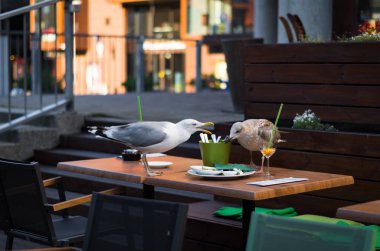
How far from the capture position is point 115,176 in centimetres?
477

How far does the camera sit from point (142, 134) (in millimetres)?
4559

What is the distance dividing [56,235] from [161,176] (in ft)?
2.37

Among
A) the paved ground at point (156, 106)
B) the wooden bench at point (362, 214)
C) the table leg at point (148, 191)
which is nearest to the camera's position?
the wooden bench at point (362, 214)

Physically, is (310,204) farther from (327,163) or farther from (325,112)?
(325,112)

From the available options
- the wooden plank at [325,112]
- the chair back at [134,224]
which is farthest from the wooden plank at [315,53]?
the chair back at [134,224]

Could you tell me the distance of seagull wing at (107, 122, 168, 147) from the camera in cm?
455

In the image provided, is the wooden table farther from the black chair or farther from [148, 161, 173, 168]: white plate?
the black chair

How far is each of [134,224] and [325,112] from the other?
2.95 m

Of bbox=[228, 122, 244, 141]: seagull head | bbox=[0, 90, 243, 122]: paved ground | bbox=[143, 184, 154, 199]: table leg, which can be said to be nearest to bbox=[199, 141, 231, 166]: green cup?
bbox=[228, 122, 244, 141]: seagull head

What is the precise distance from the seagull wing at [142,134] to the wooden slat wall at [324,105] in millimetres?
1360

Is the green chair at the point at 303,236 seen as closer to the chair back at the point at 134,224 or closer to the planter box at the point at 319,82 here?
the chair back at the point at 134,224

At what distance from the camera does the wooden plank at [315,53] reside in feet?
18.8

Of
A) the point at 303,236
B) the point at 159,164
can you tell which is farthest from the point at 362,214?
the point at 159,164

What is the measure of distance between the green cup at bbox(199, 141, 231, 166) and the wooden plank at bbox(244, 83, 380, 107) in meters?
1.44
